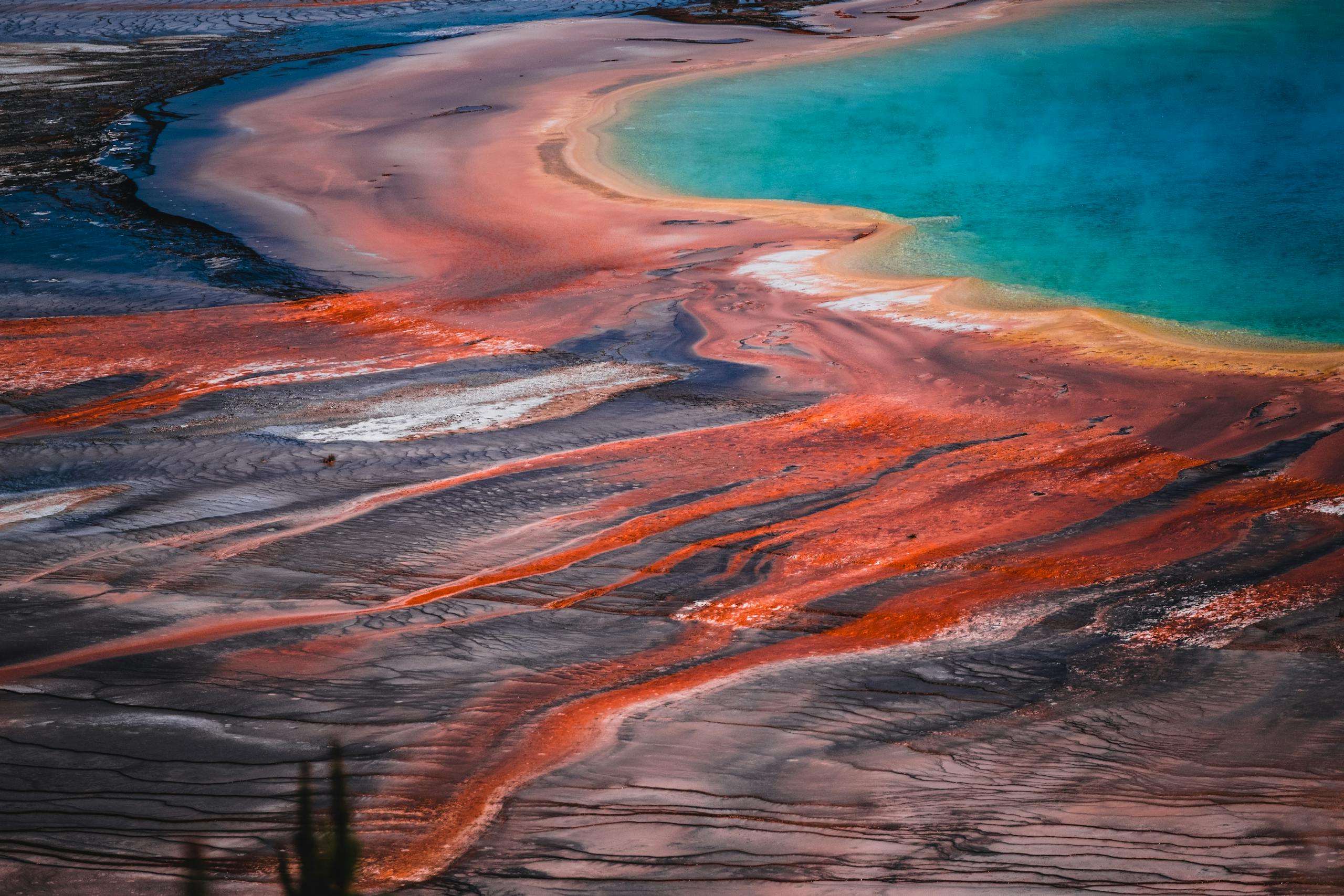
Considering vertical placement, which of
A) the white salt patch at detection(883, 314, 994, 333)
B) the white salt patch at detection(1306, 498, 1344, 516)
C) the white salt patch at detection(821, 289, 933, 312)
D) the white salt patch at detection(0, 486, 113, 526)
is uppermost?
the white salt patch at detection(821, 289, 933, 312)

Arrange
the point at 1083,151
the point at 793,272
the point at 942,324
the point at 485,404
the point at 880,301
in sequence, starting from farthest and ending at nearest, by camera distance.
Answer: the point at 1083,151, the point at 793,272, the point at 880,301, the point at 942,324, the point at 485,404

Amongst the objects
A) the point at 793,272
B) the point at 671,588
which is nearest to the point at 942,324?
the point at 793,272

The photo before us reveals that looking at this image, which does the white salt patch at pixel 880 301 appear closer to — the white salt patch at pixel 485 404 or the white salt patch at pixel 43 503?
the white salt patch at pixel 485 404

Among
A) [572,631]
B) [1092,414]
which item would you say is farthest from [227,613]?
[1092,414]

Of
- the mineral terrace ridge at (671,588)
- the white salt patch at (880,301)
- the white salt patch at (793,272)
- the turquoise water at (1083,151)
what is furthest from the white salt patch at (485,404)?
the turquoise water at (1083,151)

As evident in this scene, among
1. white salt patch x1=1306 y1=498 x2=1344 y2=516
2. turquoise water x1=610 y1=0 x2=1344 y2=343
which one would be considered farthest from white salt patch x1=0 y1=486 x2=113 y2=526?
turquoise water x1=610 y1=0 x2=1344 y2=343

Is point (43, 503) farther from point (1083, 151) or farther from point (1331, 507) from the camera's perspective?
point (1083, 151)

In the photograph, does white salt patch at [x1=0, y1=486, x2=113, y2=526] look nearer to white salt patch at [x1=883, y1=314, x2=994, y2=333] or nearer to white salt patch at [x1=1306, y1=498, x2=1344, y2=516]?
white salt patch at [x1=883, y1=314, x2=994, y2=333]
